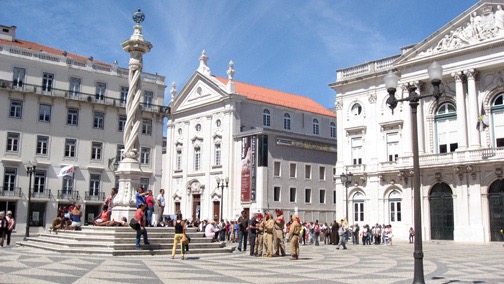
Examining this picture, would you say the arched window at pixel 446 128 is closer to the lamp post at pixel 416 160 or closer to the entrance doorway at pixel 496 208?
the entrance doorway at pixel 496 208

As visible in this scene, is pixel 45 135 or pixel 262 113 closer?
pixel 45 135

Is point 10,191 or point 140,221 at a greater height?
point 10,191

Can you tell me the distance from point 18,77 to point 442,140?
116 feet

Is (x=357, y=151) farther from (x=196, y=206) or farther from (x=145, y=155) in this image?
(x=196, y=206)

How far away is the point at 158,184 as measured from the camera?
5247 centimetres

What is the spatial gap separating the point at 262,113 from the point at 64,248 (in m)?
40.0

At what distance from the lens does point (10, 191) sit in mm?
44219

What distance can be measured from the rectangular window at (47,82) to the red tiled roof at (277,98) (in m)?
18.1

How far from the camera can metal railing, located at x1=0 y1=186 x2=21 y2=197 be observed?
43.8 m

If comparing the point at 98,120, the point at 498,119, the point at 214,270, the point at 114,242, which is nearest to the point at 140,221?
the point at 114,242

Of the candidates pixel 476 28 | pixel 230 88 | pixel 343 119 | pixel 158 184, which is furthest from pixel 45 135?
pixel 476 28

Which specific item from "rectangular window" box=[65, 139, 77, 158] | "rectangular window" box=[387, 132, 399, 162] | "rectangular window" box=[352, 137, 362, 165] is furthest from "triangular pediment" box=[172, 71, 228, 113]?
"rectangular window" box=[387, 132, 399, 162]

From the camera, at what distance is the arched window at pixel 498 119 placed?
119ft

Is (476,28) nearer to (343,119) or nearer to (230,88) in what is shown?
(343,119)
